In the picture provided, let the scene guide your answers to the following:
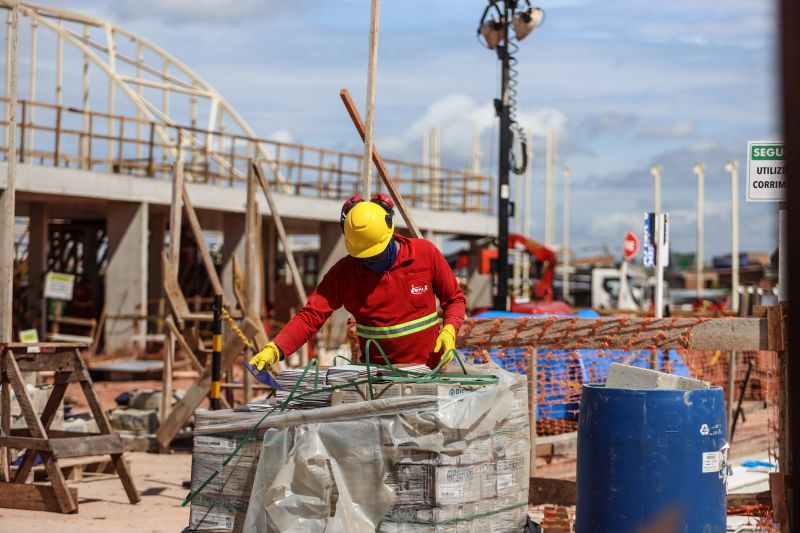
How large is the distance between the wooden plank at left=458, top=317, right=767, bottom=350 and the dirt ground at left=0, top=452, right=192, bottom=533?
2.49 metres

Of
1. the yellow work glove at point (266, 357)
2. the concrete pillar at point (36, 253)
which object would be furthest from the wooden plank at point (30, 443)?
the concrete pillar at point (36, 253)

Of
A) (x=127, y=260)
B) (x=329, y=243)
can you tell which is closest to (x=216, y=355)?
(x=127, y=260)

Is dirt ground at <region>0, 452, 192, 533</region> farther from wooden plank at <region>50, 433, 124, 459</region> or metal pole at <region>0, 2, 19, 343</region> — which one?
metal pole at <region>0, 2, 19, 343</region>

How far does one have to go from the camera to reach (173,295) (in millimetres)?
11062

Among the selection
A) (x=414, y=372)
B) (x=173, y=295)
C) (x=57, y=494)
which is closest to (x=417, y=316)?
(x=414, y=372)

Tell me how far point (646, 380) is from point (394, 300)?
1.40 metres

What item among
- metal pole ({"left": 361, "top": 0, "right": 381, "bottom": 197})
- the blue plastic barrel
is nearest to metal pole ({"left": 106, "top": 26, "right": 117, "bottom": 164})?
metal pole ({"left": 361, "top": 0, "right": 381, "bottom": 197})

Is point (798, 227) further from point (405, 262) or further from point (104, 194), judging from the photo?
point (104, 194)

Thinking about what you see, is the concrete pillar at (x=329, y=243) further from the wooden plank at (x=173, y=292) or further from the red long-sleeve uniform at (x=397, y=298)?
the red long-sleeve uniform at (x=397, y=298)

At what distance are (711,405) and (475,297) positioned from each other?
30.5 metres

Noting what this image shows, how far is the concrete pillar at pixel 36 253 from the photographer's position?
26594 mm

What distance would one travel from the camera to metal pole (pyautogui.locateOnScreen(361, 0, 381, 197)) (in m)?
7.16

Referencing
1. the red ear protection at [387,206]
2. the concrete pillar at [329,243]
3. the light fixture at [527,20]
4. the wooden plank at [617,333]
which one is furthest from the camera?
the concrete pillar at [329,243]

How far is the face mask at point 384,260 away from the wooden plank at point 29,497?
333cm
